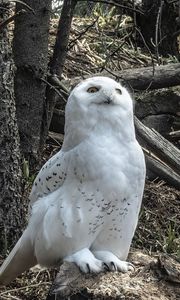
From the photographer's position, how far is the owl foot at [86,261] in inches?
157

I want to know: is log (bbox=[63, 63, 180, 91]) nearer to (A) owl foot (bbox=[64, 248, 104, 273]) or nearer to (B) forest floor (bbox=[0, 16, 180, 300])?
(B) forest floor (bbox=[0, 16, 180, 300])

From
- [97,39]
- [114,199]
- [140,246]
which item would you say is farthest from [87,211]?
[97,39]

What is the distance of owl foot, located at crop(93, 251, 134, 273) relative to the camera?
4.07 meters

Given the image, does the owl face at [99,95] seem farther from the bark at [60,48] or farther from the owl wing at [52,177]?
the bark at [60,48]

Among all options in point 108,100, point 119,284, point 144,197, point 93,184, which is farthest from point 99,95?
point 144,197

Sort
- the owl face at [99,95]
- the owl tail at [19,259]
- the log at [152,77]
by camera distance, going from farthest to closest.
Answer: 1. the log at [152,77]
2. the owl tail at [19,259]
3. the owl face at [99,95]

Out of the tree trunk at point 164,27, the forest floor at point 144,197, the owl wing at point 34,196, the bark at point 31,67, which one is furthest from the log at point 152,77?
the owl wing at point 34,196

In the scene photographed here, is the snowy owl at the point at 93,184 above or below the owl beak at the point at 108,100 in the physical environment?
below

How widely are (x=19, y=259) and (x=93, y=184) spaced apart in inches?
29.9

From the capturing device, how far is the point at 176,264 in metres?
4.40

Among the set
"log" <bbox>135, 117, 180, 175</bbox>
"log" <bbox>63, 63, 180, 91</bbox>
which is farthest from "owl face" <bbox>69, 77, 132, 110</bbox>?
"log" <bbox>63, 63, 180, 91</bbox>

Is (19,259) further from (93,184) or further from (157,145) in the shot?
(157,145)

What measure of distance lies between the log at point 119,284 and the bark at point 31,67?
216 centimetres

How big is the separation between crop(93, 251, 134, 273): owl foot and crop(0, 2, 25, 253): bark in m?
1.17
